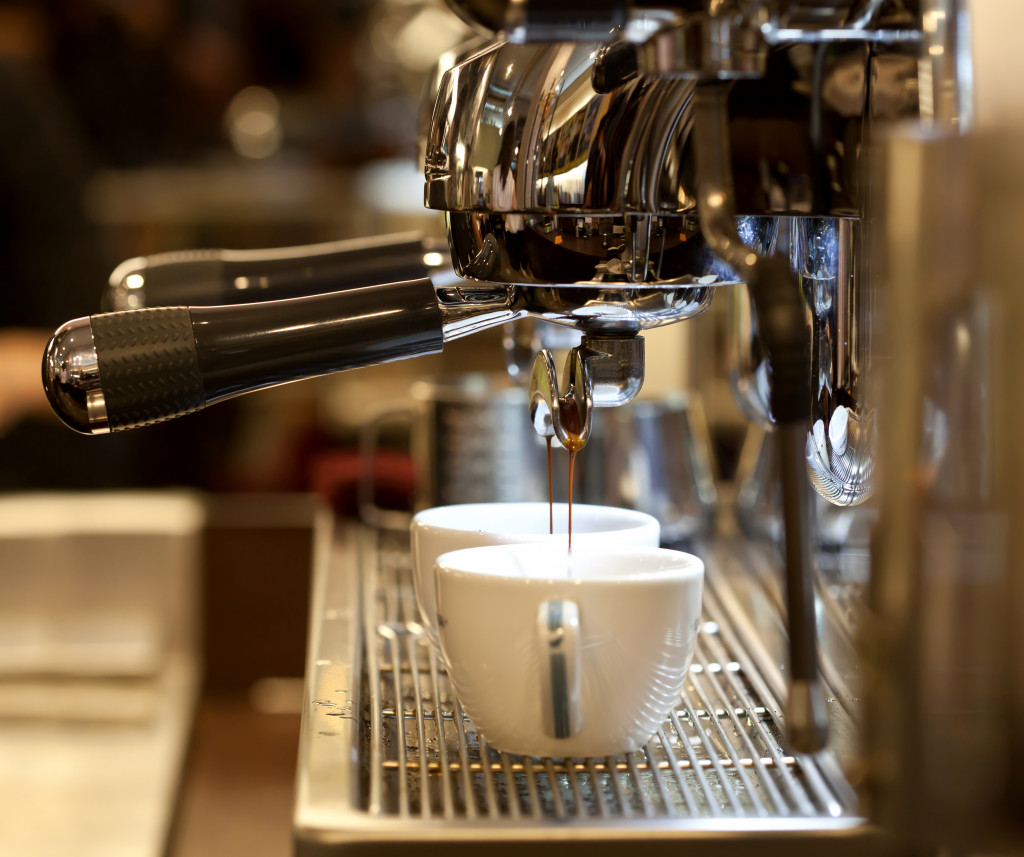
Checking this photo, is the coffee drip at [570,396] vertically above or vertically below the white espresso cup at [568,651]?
above

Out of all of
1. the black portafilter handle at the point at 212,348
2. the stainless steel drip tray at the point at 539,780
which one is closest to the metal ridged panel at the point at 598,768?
the stainless steel drip tray at the point at 539,780

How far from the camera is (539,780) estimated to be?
431mm

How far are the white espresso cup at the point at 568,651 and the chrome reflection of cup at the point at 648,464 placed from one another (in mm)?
300

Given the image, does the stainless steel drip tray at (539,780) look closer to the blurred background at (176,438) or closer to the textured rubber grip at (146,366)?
the textured rubber grip at (146,366)

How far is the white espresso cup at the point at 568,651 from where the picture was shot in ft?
1.40

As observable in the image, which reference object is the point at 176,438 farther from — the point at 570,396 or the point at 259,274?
the point at 570,396

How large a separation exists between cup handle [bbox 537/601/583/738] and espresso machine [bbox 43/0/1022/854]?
18 millimetres

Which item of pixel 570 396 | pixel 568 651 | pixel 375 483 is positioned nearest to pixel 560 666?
pixel 568 651

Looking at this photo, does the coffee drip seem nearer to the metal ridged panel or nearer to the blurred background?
the metal ridged panel

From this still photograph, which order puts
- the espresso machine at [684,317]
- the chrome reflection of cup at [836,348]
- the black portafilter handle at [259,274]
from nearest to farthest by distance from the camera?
the espresso machine at [684,317] < the chrome reflection of cup at [836,348] < the black portafilter handle at [259,274]

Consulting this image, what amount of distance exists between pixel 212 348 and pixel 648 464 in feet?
1.20

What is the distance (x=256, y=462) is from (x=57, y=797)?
1583mm

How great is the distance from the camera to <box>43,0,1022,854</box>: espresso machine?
362mm

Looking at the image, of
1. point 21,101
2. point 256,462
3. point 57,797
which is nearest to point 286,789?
point 57,797
